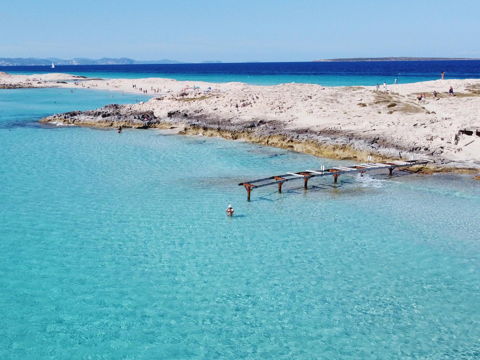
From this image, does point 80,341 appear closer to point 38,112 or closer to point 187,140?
point 187,140

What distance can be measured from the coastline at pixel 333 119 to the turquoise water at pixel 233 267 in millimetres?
5731

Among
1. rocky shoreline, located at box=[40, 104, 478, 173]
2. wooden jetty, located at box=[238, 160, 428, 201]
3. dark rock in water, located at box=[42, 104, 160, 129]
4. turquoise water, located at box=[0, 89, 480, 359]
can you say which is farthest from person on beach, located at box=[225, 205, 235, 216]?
dark rock in water, located at box=[42, 104, 160, 129]

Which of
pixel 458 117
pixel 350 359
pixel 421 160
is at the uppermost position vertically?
pixel 458 117

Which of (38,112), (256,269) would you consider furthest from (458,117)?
(38,112)

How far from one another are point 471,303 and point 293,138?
94.9 feet

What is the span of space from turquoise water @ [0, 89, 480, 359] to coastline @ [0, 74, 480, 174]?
226 inches

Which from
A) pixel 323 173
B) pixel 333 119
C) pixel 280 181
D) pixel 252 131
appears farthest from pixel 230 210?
pixel 252 131

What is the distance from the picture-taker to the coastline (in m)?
37.0

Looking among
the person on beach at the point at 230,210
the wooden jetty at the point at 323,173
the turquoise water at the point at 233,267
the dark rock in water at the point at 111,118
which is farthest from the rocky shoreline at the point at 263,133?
the person on beach at the point at 230,210

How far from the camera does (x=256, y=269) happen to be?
18.8 metres

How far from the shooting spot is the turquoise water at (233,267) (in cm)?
1415

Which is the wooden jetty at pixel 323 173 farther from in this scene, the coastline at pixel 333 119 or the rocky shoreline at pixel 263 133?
the coastline at pixel 333 119

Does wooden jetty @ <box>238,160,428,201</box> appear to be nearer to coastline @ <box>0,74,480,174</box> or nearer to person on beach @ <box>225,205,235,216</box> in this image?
coastline @ <box>0,74,480,174</box>

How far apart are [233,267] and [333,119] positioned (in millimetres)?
29347
